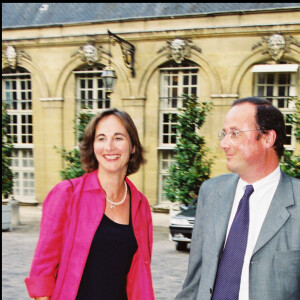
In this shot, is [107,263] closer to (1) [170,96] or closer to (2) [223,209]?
(2) [223,209]

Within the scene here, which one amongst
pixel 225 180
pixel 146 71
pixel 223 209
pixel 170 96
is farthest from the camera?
pixel 170 96

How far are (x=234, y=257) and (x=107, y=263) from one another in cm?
83

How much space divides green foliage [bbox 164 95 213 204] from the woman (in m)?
7.56

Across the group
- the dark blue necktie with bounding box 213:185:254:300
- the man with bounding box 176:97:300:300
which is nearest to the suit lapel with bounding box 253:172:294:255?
the man with bounding box 176:97:300:300

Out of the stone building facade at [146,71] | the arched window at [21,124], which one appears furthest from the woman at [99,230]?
the arched window at [21,124]

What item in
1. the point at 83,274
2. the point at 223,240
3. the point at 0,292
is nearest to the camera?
the point at 223,240

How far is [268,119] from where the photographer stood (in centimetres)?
223

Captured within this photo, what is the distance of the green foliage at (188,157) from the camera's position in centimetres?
1031

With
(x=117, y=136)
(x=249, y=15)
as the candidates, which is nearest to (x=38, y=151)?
(x=249, y=15)

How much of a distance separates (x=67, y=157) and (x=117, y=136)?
914 cm

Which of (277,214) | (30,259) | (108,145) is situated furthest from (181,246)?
(277,214)

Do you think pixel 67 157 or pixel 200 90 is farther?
pixel 200 90

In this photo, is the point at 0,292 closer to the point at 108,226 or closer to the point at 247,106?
the point at 108,226

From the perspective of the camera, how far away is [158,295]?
620 centimetres
